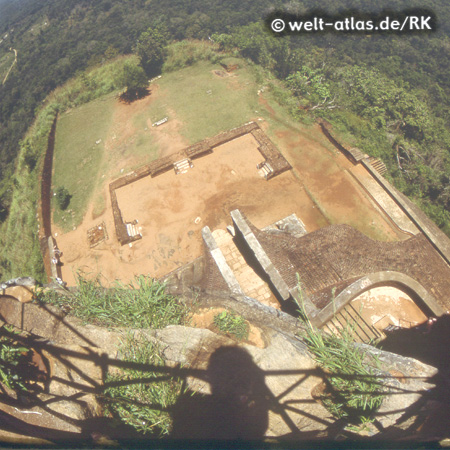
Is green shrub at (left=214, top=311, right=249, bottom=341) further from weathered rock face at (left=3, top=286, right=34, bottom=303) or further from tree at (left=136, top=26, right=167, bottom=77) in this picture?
tree at (left=136, top=26, right=167, bottom=77)

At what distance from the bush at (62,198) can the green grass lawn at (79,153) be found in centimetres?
25

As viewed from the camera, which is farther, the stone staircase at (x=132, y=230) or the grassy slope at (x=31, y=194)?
the grassy slope at (x=31, y=194)

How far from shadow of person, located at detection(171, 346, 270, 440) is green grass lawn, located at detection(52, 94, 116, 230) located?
14425mm

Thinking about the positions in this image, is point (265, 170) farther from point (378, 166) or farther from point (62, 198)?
point (62, 198)

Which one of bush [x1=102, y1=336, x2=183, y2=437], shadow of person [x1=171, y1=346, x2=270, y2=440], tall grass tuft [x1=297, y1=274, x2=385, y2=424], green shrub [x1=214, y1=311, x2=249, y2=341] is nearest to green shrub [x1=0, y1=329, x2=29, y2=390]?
bush [x1=102, y1=336, x2=183, y2=437]

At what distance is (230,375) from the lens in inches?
181

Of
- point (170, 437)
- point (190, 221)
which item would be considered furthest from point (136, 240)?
point (170, 437)

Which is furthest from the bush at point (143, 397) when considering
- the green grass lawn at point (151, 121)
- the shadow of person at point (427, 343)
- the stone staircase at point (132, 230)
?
the green grass lawn at point (151, 121)

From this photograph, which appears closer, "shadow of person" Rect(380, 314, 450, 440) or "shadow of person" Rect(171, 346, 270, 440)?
"shadow of person" Rect(171, 346, 270, 440)

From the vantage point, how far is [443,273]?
1061 centimetres

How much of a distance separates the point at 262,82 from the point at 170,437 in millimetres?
22466

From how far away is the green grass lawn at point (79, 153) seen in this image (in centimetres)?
1688

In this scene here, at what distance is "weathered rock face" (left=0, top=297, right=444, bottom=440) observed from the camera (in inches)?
173

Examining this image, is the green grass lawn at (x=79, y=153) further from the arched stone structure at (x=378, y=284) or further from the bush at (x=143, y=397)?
the arched stone structure at (x=378, y=284)
